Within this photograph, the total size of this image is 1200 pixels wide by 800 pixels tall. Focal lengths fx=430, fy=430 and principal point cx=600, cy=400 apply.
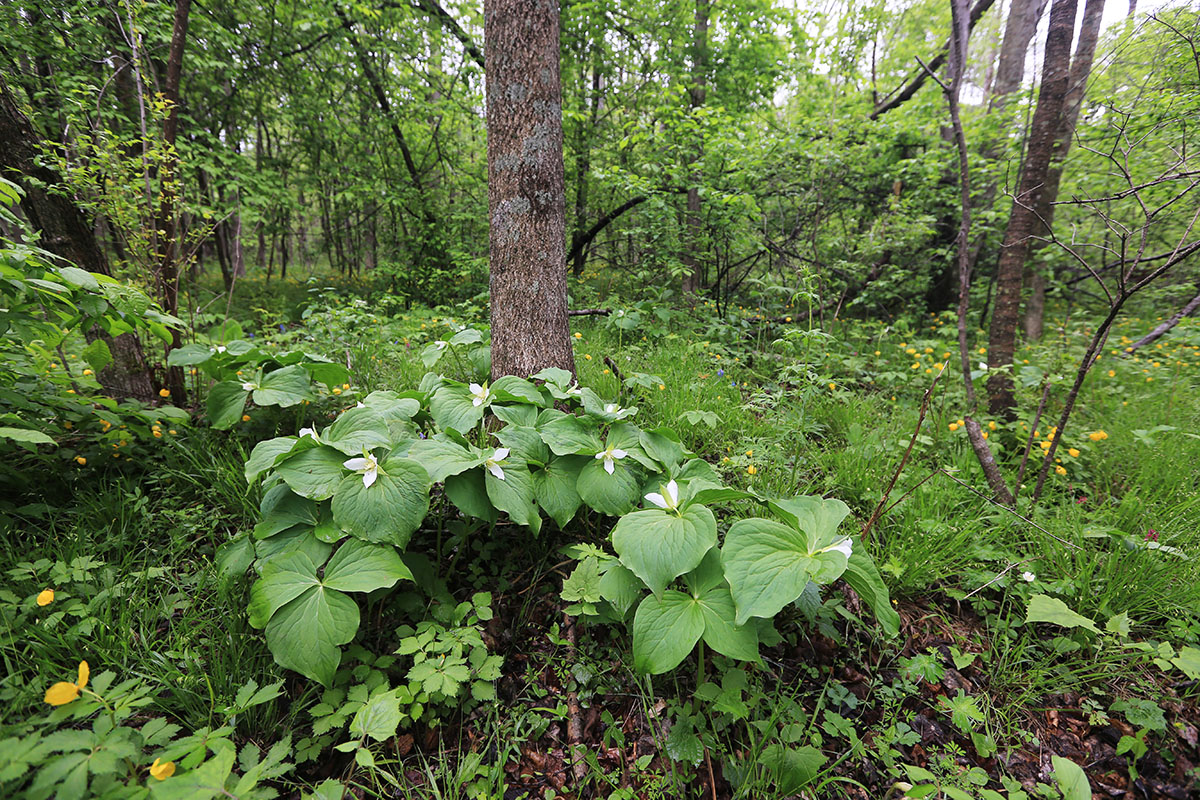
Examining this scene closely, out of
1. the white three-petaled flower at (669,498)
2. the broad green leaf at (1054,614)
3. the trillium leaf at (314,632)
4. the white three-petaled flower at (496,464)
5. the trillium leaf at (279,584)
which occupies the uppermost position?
the white three-petaled flower at (496,464)

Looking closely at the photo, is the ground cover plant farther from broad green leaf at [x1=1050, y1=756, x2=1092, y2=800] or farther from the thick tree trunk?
the thick tree trunk

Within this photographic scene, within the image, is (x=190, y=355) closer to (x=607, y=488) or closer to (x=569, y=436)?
(x=569, y=436)

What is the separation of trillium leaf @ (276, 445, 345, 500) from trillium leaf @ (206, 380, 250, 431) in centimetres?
84

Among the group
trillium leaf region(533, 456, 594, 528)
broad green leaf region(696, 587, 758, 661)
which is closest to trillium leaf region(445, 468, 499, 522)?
trillium leaf region(533, 456, 594, 528)

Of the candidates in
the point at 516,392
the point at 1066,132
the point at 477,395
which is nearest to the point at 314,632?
the point at 477,395

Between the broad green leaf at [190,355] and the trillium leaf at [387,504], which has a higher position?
the broad green leaf at [190,355]

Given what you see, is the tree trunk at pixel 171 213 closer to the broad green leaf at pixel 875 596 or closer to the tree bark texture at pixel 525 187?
the tree bark texture at pixel 525 187

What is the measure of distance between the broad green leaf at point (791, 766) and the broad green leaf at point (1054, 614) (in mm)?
886

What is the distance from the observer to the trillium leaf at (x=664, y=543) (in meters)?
1.17

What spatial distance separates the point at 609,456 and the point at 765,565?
0.64m

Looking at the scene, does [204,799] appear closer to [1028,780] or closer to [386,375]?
[1028,780]

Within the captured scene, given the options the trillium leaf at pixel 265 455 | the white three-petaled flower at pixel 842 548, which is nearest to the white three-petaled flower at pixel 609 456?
the white three-petaled flower at pixel 842 548

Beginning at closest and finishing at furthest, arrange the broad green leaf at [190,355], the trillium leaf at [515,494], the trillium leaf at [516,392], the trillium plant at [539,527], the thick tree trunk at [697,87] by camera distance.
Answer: the trillium plant at [539,527], the trillium leaf at [515,494], the trillium leaf at [516,392], the broad green leaf at [190,355], the thick tree trunk at [697,87]

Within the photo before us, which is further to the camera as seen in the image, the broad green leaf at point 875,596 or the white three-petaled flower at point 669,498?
the white three-petaled flower at point 669,498
